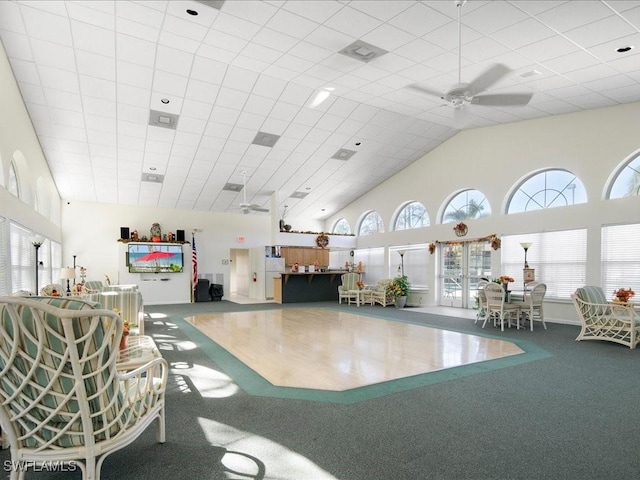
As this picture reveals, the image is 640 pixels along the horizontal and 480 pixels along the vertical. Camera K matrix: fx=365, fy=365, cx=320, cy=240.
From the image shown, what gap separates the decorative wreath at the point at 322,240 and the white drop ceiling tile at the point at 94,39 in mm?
8634

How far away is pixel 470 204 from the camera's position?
1008 cm

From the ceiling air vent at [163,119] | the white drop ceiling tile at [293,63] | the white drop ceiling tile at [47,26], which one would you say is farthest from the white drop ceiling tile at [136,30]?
the ceiling air vent at [163,119]

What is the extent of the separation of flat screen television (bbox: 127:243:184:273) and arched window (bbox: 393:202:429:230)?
24.4ft

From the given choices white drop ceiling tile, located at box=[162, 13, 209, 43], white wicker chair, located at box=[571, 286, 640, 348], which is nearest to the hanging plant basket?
white wicker chair, located at box=[571, 286, 640, 348]

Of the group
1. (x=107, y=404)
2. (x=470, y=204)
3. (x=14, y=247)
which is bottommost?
(x=107, y=404)

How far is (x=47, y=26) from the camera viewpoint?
510 centimetres

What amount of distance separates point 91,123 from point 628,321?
402 inches

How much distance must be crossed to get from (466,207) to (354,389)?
7963 millimetres

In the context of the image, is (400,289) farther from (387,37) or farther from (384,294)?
(387,37)

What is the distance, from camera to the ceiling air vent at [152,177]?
10.1 meters

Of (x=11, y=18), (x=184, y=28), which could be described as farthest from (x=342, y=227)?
(x=11, y=18)

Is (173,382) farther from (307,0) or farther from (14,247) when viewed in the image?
(307,0)

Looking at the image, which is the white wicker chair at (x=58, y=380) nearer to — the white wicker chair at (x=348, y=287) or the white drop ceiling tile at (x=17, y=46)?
the white drop ceiling tile at (x=17, y=46)

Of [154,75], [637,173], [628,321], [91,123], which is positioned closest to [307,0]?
[154,75]
